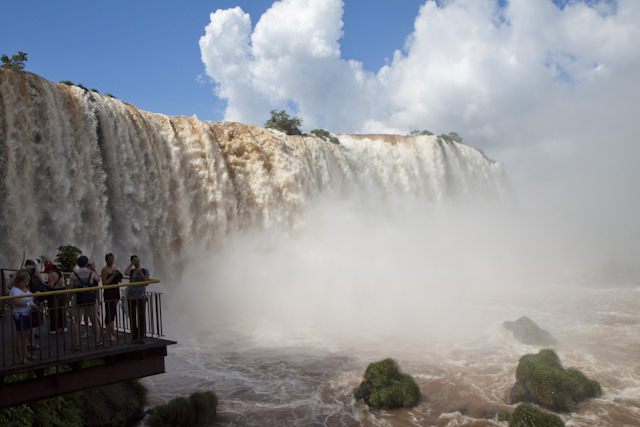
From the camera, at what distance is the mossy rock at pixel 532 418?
320 inches

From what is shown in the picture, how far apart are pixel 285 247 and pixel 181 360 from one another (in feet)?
28.5

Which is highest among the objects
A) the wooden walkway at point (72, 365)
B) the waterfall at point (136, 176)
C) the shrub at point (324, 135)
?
the shrub at point (324, 135)

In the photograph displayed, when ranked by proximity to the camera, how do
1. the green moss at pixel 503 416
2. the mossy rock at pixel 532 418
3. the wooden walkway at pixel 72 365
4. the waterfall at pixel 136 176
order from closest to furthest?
the wooden walkway at pixel 72 365
the mossy rock at pixel 532 418
the green moss at pixel 503 416
the waterfall at pixel 136 176

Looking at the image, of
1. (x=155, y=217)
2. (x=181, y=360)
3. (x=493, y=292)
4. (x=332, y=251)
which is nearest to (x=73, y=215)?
(x=155, y=217)

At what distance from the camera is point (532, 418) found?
27.1ft

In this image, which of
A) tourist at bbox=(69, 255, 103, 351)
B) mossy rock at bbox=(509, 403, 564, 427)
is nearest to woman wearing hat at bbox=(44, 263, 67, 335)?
tourist at bbox=(69, 255, 103, 351)

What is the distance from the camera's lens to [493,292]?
23.9m

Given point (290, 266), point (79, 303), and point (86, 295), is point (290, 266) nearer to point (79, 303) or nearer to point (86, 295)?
point (86, 295)

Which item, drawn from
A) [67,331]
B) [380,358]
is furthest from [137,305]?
[380,358]

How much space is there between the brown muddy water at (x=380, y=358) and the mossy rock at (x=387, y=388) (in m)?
0.19

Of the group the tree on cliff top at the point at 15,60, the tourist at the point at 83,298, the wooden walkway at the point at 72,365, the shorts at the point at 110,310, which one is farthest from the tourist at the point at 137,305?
the tree on cliff top at the point at 15,60

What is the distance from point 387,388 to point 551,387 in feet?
10.3

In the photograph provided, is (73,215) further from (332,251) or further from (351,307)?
(332,251)

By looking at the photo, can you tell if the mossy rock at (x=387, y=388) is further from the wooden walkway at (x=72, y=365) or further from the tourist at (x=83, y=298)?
the tourist at (x=83, y=298)
